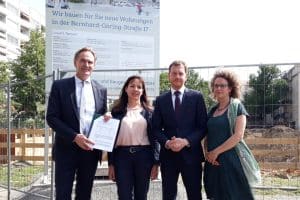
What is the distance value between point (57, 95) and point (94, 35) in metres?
4.73

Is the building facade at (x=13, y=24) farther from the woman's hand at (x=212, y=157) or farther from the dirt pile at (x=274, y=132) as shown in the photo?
the woman's hand at (x=212, y=157)

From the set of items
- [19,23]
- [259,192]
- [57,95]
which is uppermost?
[19,23]

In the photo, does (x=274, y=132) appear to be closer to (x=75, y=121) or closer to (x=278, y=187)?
(x=278, y=187)

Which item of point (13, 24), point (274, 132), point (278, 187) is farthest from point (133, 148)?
point (13, 24)

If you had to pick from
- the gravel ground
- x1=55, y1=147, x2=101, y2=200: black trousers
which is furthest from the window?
x1=55, y1=147, x2=101, y2=200: black trousers

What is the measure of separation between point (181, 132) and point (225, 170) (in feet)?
1.99

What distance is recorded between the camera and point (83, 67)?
4828mm

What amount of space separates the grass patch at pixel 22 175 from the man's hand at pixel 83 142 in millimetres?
5114

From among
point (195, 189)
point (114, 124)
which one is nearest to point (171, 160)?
Answer: point (195, 189)

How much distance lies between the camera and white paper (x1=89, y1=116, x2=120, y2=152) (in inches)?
187

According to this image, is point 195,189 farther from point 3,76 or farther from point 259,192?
point 3,76

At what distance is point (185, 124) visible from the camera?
15.6ft

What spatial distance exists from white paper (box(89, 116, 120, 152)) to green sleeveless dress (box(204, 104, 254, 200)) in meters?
1.03

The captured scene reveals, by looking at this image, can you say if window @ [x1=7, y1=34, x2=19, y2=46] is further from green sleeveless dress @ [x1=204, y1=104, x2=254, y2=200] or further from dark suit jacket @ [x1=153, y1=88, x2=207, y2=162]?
green sleeveless dress @ [x1=204, y1=104, x2=254, y2=200]
